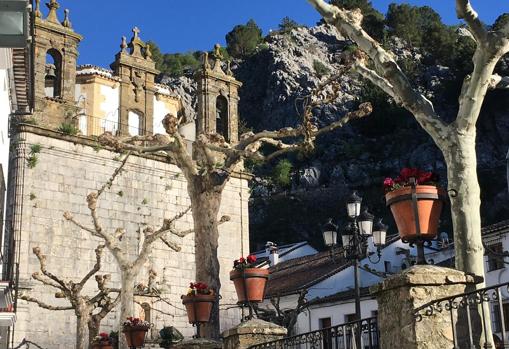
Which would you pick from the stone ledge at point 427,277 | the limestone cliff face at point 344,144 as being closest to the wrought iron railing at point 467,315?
the stone ledge at point 427,277

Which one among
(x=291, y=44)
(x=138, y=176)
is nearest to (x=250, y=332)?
(x=138, y=176)

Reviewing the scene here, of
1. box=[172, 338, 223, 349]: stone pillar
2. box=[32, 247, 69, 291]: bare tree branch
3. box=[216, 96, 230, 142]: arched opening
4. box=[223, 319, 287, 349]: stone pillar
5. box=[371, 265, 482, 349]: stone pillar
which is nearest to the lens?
box=[371, 265, 482, 349]: stone pillar

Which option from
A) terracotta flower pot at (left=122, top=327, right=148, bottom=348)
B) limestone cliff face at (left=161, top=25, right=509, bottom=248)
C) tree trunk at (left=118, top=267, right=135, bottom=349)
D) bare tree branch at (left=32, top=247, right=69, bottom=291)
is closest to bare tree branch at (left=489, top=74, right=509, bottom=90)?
terracotta flower pot at (left=122, top=327, right=148, bottom=348)

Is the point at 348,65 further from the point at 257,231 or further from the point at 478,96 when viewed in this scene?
the point at 257,231

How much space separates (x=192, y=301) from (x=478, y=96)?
18.3 ft

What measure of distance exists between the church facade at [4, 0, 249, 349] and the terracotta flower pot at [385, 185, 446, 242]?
1536cm

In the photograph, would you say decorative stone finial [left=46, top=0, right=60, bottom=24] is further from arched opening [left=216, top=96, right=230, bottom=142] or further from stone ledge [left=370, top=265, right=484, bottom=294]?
stone ledge [left=370, top=265, right=484, bottom=294]

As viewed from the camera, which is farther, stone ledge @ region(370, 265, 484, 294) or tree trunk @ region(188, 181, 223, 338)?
tree trunk @ region(188, 181, 223, 338)

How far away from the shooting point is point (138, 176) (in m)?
25.2

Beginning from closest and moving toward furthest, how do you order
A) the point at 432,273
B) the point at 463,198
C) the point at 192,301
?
the point at 432,273 < the point at 463,198 < the point at 192,301

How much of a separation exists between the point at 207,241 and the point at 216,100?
14491 millimetres

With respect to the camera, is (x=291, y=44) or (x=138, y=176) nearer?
(x=138, y=176)

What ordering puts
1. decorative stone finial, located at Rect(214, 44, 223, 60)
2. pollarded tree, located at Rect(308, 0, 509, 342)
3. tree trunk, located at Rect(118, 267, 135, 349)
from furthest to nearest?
1. decorative stone finial, located at Rect(214, 44, 223, 60)
2. tree trunk, located at Rect(118, 267, 135, 349)
3. pollarded tree, located at Rect(308, 0, 509, 342)

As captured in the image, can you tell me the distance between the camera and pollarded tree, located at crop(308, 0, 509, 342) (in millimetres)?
7258
